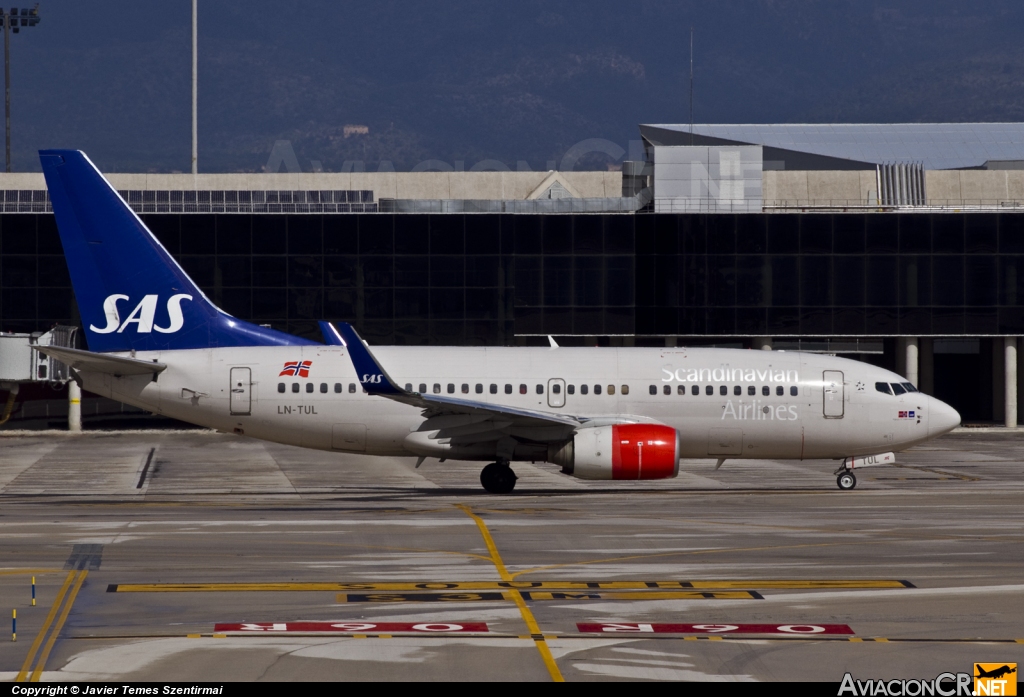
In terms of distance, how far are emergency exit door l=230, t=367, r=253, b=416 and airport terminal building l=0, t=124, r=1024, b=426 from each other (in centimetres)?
3147

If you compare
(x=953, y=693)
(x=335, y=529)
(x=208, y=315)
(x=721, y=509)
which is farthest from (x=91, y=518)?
(x=953, y=693)

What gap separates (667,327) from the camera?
68.3 meters

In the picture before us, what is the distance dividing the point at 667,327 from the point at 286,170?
3404 cm

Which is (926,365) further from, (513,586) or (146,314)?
(513,586)

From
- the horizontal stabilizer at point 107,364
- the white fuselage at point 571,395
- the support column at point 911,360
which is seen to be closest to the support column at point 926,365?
the support column at point 911,360

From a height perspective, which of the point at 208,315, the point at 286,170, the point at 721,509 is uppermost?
the point at 286,170

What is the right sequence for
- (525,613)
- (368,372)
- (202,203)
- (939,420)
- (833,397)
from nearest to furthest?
1. (525,613)
2. (368,372)
3. (833,397)
4. (939,420)
5. (202,203)

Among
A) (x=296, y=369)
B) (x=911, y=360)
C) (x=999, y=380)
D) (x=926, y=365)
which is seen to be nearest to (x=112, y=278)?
(x=296, y=369)

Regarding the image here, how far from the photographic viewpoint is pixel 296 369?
117 feet

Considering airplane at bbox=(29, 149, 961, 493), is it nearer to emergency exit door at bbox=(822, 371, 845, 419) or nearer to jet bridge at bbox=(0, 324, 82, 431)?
emergency exit door at bbox=(822, 371, 845, 419)

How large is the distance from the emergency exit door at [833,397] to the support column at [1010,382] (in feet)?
121

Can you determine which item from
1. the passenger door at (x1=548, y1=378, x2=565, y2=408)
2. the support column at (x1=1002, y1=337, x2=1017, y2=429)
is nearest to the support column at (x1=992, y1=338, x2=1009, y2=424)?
the support column at (x1=1002, y1=337, x2=1017, y2=429)

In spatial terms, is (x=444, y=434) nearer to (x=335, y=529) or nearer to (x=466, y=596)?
(x=335, y=529)

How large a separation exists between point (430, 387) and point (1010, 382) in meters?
44.9
